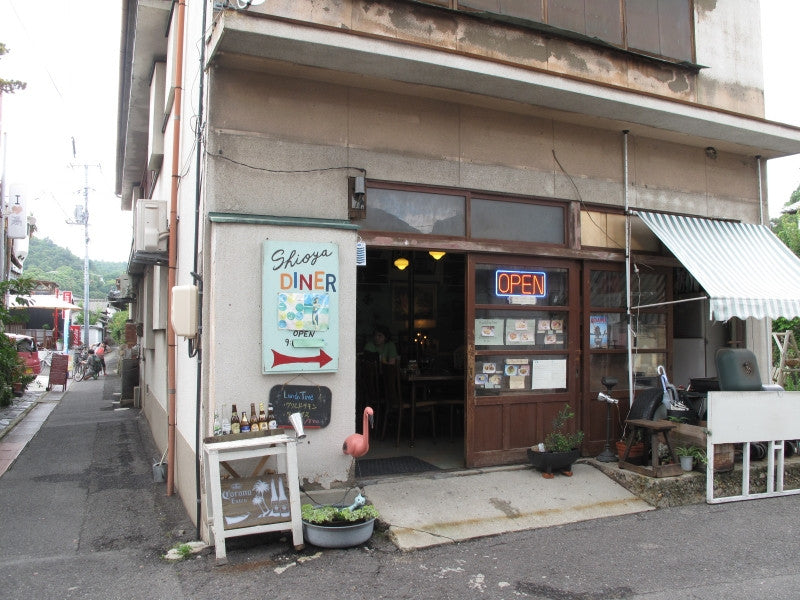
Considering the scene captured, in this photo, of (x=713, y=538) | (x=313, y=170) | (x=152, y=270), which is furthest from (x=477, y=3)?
(x=152, y=270)

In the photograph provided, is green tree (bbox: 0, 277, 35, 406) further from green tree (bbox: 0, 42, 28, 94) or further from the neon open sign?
the neon open sign

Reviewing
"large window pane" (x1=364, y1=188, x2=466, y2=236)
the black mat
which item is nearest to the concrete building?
"large window pane" (x1=364, y1=188, x2=466, y2=236)

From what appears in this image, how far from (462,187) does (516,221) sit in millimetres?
855

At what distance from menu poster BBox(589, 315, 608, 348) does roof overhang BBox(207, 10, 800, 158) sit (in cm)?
242

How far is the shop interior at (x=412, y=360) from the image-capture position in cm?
825

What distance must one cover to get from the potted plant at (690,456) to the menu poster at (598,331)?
5.03 ft

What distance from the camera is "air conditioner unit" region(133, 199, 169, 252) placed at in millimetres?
7230

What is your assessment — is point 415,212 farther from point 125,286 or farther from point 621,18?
point 125,286

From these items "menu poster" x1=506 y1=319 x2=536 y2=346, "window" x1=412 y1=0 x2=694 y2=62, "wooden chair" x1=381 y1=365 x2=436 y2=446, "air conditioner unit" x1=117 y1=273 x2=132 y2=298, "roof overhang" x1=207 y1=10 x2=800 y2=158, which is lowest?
"wooden chair" x1=381 y1=365 x2=436 y2=446

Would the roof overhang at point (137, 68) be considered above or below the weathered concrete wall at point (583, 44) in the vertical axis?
above

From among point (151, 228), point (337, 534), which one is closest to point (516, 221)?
point (337, 534)

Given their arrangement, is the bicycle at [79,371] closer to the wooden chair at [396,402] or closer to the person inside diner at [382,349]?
the person inside diner at [382,349]

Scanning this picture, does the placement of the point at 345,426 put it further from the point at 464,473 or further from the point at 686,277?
the point at 686,277

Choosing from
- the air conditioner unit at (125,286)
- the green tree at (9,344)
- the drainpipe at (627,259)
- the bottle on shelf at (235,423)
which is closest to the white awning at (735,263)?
the drainpipe at (627,259)
